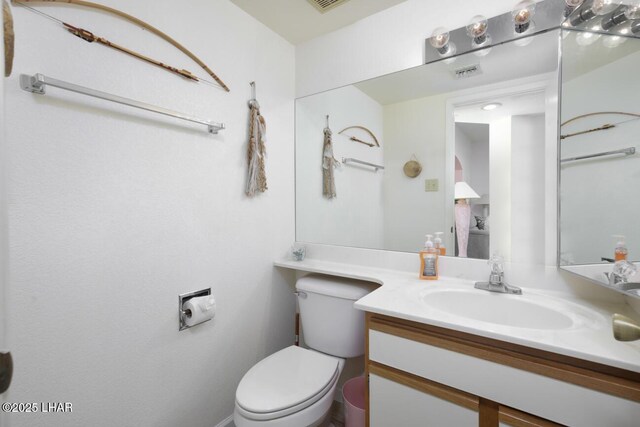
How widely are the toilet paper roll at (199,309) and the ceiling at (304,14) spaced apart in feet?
5.03

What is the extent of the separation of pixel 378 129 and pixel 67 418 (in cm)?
186

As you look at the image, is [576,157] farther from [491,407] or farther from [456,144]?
[491,407]

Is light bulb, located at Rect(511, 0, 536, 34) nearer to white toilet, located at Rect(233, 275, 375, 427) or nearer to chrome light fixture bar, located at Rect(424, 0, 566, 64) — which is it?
chrome light fixture bar, located at Rect(424, 0, 566, 64)

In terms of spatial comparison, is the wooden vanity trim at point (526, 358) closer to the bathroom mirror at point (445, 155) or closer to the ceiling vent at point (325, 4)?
the bathroom mirror at point (445, 155)

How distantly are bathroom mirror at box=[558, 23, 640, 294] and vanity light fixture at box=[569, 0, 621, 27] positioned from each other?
0.11 ft

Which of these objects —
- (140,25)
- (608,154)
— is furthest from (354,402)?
(140,25)

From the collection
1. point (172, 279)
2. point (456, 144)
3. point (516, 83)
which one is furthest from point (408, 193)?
point (172, 279)

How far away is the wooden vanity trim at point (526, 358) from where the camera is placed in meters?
0.71

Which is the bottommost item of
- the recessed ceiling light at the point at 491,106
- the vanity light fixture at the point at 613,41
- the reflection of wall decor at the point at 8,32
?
the reflection of wall decor at the point at 8,32

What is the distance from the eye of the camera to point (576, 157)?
1.10m

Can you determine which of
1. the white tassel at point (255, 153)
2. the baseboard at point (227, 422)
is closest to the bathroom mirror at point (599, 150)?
the white tassel at point (255, 153)

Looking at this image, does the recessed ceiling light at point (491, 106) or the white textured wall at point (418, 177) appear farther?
the white textured wall at point (418, 177)

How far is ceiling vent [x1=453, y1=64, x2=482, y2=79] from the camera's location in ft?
4.52

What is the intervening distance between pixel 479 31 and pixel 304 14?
0.92 metres
